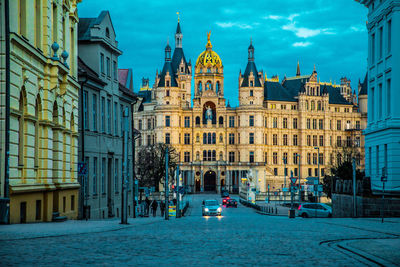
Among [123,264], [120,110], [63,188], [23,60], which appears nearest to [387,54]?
[120,110]

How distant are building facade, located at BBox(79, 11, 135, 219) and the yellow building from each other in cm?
380

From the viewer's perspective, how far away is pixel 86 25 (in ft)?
128

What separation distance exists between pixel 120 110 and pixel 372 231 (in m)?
24.9

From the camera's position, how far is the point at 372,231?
74.4ft

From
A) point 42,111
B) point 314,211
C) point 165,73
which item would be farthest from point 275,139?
point 42,111

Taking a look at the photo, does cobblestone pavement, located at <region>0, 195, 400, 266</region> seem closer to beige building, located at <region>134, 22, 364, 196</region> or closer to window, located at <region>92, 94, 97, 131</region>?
window, located at <region>92, 94, 97, 131</region>

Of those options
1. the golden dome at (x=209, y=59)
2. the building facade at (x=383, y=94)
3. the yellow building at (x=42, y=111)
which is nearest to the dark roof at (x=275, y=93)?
the golden dome at (x=209, y=59)

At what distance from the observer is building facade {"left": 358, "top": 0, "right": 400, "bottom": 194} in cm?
3691

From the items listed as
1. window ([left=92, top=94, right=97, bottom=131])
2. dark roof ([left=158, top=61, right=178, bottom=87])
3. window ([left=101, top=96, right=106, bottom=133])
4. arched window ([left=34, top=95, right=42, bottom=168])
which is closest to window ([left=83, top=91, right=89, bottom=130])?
window ([left=92, top=94, right=97, bottom=131])

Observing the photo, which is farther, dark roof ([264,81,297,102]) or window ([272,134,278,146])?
dark roof ([264,81,297,102])

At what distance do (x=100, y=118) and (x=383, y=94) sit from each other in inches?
656

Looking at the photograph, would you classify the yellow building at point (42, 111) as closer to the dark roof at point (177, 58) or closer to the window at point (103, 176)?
the window at point (103, 176)

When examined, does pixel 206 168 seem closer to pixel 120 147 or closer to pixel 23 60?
pixel 120 147

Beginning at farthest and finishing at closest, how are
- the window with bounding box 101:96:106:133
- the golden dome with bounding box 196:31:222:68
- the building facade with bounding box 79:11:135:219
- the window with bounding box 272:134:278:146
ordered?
the window with bounding box 272:134:278:146 < the golden dome with bounding box 196:31:222:68 < the window with bounding box 101:96:106:133 < the building facade with bounding box 79:11:135:219
